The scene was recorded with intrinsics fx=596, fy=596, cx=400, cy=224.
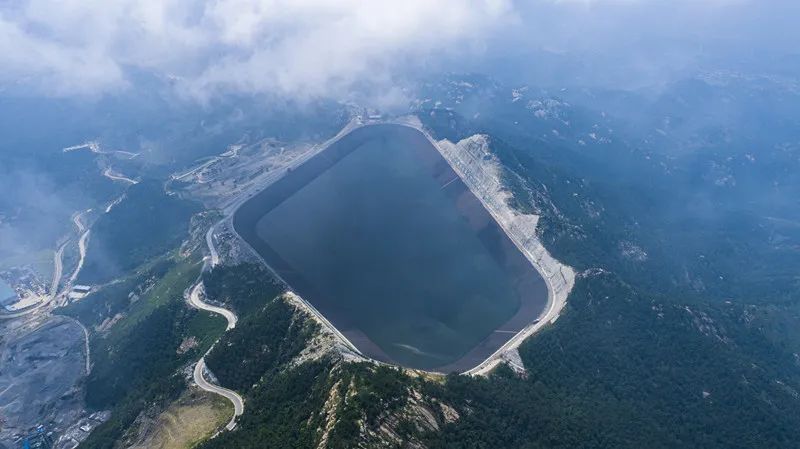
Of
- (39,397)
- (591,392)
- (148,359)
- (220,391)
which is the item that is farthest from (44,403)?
(591,392)

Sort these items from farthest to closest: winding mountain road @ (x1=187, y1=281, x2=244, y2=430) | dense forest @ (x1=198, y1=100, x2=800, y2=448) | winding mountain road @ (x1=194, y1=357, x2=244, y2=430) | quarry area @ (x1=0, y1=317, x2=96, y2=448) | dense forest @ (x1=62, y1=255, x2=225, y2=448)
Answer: quarry area @ (x1=0, y1=317, x2=96, y2=448) < dense forest @ (x1=62, y1=255, x2=225, y2=448) < winding mountain road @ (x1=187, y1=281, x2=244, y2=430) < winding mountain road @ (x1=194, y1=357, x2=244, y2=430) < dense forest @ (x1=198, y1=100, x2=800, y2=448)

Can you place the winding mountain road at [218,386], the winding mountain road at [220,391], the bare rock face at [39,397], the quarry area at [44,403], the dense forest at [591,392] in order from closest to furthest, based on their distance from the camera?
the dense forest at [591,392] → the winding mountain road at [220,391] → the winding mountain road at [218,386] → the quarry area at [44,403] → the bare rock face at [39,397]

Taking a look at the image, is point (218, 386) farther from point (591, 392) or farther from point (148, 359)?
point (591, 392)

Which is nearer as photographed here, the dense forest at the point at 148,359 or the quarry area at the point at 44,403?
the dense forest at the point at 148,359

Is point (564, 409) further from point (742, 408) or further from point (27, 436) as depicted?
point (27, 436)

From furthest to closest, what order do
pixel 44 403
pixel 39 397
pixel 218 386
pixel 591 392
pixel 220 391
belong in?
pixel 39 397
pixel 44 403
pixel 591 392
pixel 218 386
pixel 220 391

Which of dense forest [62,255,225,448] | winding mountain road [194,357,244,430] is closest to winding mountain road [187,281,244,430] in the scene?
winding mountain road [194,357,244,430]

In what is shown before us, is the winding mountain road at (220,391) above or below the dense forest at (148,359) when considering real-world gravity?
above

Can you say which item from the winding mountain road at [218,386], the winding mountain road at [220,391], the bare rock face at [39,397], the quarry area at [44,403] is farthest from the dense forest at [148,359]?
the bare rock face at [39,397]

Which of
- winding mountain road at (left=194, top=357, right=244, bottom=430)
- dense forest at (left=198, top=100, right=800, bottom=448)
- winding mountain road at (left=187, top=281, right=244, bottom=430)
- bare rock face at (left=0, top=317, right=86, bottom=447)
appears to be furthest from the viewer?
bare rock face at (left=0, top=317, right=86, bottom=447)

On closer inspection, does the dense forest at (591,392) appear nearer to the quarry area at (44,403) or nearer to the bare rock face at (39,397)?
the quarry area at (44,403)

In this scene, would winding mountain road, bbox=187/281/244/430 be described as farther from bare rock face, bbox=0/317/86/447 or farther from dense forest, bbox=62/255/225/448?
bare rock face, bbox=0/317/86/447
